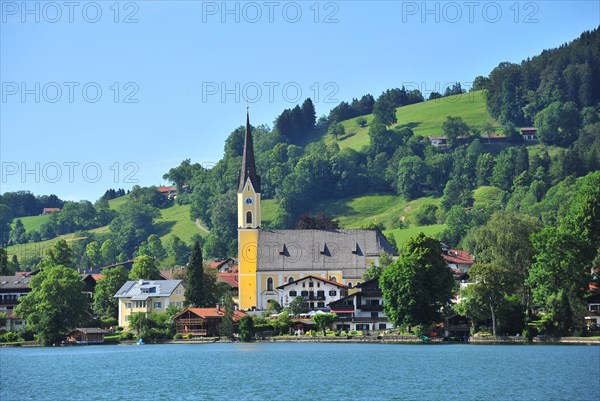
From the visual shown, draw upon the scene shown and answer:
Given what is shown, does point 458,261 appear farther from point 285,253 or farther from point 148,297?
point 148,297

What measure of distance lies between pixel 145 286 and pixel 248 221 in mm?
13139

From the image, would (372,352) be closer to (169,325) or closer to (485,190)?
(169,325)

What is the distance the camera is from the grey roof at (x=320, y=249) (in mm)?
114875

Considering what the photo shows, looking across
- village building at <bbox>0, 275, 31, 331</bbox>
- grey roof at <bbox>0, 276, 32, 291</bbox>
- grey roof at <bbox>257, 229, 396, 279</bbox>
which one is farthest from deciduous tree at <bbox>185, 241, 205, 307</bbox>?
grey roof at <bbox>0, 276, 32, 291</bbox>

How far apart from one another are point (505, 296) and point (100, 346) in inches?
1403

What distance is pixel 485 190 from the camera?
182875mm

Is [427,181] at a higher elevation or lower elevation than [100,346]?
higher

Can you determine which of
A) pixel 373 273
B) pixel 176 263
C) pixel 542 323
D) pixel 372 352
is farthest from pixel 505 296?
pixel 176 263

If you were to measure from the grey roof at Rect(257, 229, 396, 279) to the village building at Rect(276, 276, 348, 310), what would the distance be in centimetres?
403

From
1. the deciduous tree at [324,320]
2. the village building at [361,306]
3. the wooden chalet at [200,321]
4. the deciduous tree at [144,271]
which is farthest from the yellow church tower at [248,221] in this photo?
the deciduous tree at [324,320]

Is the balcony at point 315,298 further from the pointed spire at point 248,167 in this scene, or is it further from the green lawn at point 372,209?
the green lawn at point 372,209

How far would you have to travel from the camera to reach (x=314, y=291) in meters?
110

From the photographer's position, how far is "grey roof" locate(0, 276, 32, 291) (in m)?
115

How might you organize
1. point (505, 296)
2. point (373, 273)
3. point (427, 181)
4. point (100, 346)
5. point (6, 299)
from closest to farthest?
point (505, 296), point (100, 346), point (373, 273), point (6, 299), point (427, 181)
